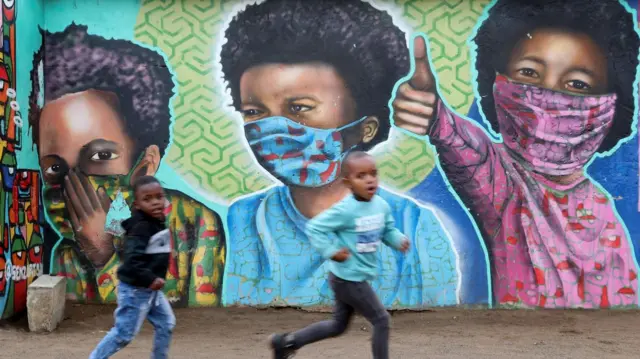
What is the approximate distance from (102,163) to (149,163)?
1.53 feet

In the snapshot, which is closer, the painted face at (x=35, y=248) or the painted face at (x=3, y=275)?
the painted face at (x=3, y=275)

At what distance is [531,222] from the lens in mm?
6973

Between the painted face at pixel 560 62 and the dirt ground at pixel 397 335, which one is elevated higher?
the painted face at pixel 560 62

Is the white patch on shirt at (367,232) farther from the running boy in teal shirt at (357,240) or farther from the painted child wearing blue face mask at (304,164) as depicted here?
the painted child wearing blue face mask at (304,164)

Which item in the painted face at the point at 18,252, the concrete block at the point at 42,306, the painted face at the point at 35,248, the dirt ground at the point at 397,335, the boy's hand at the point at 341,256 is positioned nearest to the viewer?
the boy's hand at the point at 341,256

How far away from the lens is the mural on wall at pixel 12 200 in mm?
6227

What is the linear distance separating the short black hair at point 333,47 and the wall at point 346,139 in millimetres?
20

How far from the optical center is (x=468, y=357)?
534 cm

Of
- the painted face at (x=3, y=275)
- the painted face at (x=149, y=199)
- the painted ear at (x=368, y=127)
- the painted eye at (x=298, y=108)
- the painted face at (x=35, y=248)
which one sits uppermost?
the painted eye at (x=298, y=108)

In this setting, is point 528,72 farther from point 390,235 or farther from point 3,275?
point 3,275

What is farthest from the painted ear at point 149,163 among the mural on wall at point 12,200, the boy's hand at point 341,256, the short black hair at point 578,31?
the boy's hand at point 341,256

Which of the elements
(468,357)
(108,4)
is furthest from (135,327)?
(108,4)

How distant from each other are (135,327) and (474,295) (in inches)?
153

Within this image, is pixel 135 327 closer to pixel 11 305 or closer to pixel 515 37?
pixel 11 305
